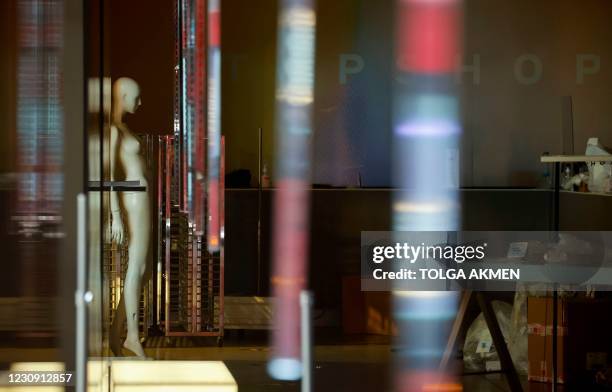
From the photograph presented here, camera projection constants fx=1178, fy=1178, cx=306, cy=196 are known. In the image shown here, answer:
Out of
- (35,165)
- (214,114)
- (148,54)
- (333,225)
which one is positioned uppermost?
(148,54)

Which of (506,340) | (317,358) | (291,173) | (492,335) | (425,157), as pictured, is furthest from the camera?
(506,340)

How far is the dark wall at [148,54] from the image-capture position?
4254mm

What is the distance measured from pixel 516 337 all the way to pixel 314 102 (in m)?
1.42

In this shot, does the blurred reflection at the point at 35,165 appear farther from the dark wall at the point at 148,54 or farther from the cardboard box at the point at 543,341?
the cardboard box at the point at 543,341

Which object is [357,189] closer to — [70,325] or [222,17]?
[222,17]

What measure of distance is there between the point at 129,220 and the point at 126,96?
18.4 inches

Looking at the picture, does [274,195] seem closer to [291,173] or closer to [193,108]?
[291,173]

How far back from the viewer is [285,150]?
4414 mm

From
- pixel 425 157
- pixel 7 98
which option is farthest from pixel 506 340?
pixel 7 98

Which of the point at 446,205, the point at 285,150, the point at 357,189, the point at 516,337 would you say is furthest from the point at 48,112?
the point at 516,337

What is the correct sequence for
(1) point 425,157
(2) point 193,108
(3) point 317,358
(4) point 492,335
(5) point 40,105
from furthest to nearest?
(4) point 492,335, (1) point 425,157, (3) point 317,358, (2) point 193,108, (5) point 40,105

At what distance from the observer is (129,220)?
440cm

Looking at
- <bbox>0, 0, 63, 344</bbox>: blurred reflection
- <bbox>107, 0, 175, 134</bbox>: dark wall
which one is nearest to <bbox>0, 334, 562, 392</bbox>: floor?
<bbox>0, 0, 63, 344</bbox>: blurred reflection

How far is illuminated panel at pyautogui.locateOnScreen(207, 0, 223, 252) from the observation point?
14.0 feet
